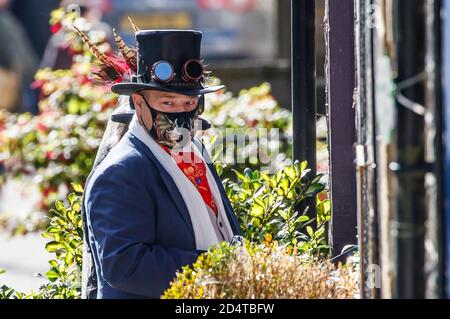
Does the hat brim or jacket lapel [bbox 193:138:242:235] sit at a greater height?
the hat brim

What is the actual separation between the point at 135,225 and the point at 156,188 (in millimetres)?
195

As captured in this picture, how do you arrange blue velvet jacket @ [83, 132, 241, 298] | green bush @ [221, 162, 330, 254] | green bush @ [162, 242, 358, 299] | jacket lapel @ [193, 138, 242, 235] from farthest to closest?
green bush @ [221, 162, 330, 254] → jacket lapel @ [193, 138, 242, 235] → blue velvet jacket @ [83, 132, 241, 298] → green bush @ [162, 242, 358, 299]

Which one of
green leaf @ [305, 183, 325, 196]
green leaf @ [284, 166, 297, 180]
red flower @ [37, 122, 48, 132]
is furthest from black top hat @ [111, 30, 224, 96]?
red flower @ [37, 122, 48, 132]

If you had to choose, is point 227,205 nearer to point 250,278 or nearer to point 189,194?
point 189,194

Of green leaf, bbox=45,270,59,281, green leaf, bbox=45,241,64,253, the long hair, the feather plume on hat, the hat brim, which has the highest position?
the feather plume on hat

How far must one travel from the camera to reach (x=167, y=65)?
3.80 m

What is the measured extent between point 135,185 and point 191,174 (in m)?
0.35

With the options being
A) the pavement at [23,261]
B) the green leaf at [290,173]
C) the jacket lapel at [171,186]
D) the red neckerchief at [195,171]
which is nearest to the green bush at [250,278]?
the jacket lapel at [171,186]

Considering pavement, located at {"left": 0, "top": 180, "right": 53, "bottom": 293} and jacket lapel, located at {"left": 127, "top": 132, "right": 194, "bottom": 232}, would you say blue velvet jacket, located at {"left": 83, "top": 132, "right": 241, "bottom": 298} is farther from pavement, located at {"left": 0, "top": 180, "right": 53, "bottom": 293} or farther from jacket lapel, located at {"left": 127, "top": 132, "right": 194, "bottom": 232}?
pavement, located at {"left": 0, "top": 180, "right": 53, "bottom": 293}

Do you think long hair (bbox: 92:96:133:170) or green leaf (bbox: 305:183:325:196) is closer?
long hair (bbox: 92:96:133:170)

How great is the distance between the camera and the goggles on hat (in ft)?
12.4

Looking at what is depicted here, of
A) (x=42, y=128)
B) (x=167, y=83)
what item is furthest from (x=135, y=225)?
(x=42, y=128)

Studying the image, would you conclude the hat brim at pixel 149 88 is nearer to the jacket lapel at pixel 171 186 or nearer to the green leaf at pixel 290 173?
the jacket lapel at pixel 171 186

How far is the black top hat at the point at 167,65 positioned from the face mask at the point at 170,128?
94 millimetres
